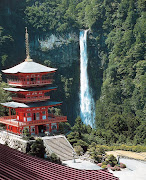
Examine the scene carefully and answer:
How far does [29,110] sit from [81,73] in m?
42.2

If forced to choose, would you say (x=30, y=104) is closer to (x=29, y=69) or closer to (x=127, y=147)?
(x=29, y=69)

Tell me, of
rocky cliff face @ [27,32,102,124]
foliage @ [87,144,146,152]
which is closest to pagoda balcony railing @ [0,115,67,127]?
foliage @ [87,144,146,152]

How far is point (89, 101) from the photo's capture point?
84312 millimetres

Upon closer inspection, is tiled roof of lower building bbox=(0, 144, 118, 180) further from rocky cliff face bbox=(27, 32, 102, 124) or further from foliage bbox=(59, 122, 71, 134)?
rocky cliff face bbox=(27, 32, 102, 124)

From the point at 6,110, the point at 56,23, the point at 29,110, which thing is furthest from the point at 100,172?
the point at 56,23

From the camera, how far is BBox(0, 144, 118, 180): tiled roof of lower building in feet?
66.5

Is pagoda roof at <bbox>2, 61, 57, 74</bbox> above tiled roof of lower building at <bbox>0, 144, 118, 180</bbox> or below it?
above

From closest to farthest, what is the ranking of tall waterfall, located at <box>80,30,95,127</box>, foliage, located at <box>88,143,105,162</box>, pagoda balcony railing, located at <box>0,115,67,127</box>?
foliage, located at <box>88,143,105,162</box>, pagoda balcony railing, located at <box>0,115,67,127</box>, tall waterfall, located at <box>80,30,95,127</box>

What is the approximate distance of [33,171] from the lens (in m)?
21.5

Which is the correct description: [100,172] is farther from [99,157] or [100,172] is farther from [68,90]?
[68,90]

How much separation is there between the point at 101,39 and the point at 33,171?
65368mm

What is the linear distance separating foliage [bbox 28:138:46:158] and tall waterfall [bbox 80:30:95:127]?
43907mm

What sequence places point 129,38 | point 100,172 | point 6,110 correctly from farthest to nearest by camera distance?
point 129,38
point 6,110
point 100,172

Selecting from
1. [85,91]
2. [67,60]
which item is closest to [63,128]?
[85,91]
